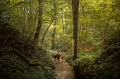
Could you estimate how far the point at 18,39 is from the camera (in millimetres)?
6031

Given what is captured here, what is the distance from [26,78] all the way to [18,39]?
129 inches

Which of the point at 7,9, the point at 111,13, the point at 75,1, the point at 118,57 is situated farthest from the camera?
the point at 111,13

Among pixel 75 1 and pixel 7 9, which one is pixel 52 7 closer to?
pixel 75 1

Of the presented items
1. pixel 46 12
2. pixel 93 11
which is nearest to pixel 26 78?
pixel 46 12

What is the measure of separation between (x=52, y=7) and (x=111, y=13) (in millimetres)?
7125

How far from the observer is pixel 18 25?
6039mm

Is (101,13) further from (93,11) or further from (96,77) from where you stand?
(96,77)

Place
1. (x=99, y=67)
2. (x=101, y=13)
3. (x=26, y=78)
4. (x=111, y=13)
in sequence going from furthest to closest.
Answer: (x=101, y=13), (x=111, y=13), (x=99, y=67), (x=26, y=78)

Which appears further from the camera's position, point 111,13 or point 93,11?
point 93,11

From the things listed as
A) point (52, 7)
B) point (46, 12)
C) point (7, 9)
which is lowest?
point (7, 9)

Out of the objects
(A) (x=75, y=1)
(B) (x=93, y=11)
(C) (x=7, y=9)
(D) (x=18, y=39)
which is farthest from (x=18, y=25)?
(B) (x=93, y=11)

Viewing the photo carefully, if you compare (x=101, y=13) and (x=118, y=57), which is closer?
(x=118, y=57)

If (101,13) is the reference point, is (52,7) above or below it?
above

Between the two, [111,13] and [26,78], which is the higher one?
[111,13]
